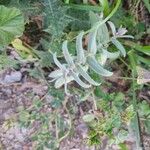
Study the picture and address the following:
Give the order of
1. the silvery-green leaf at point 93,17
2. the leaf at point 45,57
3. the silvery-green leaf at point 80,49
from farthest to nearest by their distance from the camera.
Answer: the leaf at point 45,57 → the silvery-green leaf at point 93,17 → the silvery-green leaf at point 80,49

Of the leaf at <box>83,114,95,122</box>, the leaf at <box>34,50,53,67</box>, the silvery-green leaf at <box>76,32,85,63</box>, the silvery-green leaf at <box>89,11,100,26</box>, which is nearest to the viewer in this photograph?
the silvery-green leaf at <box>76,32,85,63</box>

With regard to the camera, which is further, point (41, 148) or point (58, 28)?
point (41, 148)

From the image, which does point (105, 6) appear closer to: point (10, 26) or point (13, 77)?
point (10, 26)

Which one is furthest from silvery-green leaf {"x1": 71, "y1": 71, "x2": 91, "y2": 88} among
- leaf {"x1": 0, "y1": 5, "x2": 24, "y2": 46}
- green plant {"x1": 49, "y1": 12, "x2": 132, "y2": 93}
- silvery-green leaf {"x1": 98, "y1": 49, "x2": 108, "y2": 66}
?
leaf {"x1": 0, "y1": 5, "x2": 24, "y2": 46}

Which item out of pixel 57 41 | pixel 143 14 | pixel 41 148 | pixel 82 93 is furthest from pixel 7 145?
pixel 143 14

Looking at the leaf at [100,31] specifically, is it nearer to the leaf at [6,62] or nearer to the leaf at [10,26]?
the leaf at [10,26]

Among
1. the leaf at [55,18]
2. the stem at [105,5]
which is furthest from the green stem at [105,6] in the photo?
the leaf at [55,18]

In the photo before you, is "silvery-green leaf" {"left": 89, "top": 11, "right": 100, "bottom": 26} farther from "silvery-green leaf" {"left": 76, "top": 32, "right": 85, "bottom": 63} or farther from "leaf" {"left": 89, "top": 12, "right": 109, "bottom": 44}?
"silvery-green leaf" {"left": 76, "top": 32, "right": 85, "bottom": 63}

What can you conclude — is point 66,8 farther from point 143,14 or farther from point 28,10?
point 143,14

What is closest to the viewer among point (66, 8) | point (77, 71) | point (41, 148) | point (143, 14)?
point (77, 71)
